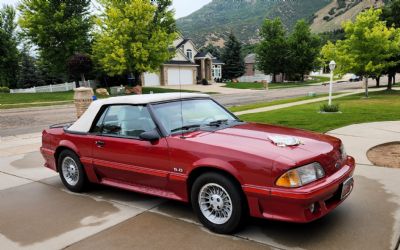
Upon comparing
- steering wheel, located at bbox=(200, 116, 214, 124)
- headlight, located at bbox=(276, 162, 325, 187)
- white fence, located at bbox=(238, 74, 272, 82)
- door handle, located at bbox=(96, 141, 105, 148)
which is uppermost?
white fence, located at bbox=(238, 74, 272, 82)

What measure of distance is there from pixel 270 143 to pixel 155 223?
165 cm

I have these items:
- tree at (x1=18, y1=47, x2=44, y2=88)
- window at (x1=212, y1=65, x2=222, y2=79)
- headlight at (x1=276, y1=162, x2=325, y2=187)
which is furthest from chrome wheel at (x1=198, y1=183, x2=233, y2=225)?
window at (x1=212, y1=65, x2=222, y2=79)

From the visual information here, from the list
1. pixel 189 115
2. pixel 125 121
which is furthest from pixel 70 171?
pixel 189 115

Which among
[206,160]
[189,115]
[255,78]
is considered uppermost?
[255,78]

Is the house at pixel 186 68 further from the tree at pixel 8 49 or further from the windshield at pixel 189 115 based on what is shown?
the windshield at pixel 189 115

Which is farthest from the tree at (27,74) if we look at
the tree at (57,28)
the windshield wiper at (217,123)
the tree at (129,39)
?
the windshield wiper at (217,123)

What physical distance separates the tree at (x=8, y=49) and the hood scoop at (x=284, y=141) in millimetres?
42302

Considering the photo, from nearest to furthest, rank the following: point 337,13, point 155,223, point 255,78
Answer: point 155,223 → point 255,78 → point 337,13

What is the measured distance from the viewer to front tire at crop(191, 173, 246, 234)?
12.5 feet

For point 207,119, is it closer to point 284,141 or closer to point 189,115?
point 189,115

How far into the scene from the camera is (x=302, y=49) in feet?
188

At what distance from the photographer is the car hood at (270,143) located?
371cm

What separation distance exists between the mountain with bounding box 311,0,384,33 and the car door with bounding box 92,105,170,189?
17880cm

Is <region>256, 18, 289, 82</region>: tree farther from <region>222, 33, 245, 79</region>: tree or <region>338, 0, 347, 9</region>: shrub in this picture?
<region>338, 0, 347, 9</region>: shrub
